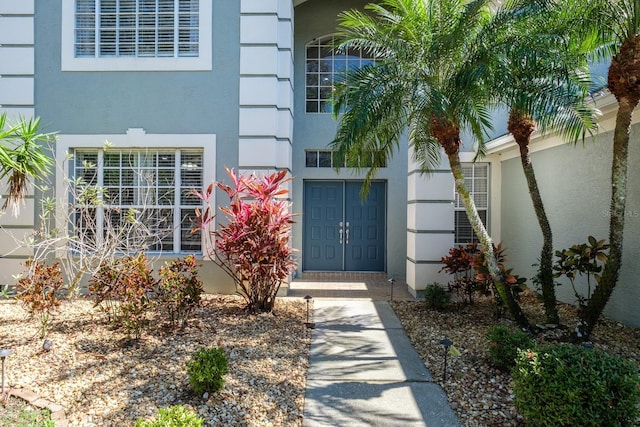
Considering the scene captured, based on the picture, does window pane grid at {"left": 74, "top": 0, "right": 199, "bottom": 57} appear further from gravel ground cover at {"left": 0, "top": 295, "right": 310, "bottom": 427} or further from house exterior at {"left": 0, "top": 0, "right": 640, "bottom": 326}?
gravel ground cover at {"left": 0, "top": 295, "right": 310, "bottom": 427}

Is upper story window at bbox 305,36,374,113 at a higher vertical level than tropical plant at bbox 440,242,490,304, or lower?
higher

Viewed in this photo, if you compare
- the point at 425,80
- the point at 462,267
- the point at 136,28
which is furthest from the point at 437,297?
the point at 136,28

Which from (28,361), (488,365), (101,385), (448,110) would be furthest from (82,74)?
(488,365)

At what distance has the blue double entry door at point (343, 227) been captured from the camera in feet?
35.2

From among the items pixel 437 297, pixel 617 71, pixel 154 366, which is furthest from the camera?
pixel 437 297

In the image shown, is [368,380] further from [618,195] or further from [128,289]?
[618,195]

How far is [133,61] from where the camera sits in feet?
26.7

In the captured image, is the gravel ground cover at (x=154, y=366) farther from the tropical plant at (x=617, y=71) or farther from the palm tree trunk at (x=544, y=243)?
the tropical plant at (x=617, y=71)

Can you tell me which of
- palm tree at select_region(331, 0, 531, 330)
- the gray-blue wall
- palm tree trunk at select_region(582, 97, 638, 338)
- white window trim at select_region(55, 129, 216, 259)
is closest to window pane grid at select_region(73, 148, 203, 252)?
white window trim at select_region(55, 129, 216, 259)

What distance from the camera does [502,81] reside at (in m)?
5.10

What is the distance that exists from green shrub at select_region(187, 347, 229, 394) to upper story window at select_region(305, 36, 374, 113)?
301 inches

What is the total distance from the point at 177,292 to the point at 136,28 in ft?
17.8

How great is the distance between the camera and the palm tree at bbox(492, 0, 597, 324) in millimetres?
5051

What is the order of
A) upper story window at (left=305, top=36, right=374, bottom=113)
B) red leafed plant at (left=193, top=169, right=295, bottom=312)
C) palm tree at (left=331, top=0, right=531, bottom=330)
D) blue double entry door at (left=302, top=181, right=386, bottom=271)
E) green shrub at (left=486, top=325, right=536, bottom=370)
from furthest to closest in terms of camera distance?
blue double entry door at (left=302, top=181, right=386, bottom=271), upper story window at (left=305, top=36, right=374, bottom=113), red leafed plant at (left=193, top=169, right=295, bottom=312), palm tree at (left=331, top=0, right=531, bottom=330), green shrub at (left=486, top=325, right=536, bottom=370)
